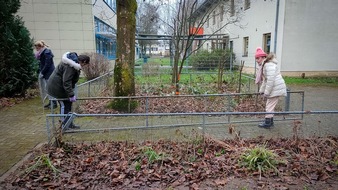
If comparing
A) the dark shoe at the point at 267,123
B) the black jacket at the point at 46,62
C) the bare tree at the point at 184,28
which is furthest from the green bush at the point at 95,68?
the dark shoe at the point at 267,123

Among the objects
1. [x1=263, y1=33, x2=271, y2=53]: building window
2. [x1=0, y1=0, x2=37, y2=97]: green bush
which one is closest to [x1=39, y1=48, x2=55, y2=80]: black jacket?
[x1=0, y1=0, x2=37, y2=97]: green bush

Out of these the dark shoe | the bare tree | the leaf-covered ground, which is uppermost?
the bare tree

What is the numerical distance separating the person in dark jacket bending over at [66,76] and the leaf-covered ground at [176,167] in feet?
4.26

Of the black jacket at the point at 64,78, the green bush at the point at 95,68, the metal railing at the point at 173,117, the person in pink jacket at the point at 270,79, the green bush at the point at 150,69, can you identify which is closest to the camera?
the black jacket at the point at 64,78

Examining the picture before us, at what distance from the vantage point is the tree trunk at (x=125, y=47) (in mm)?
6770

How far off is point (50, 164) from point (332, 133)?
491 centimetres

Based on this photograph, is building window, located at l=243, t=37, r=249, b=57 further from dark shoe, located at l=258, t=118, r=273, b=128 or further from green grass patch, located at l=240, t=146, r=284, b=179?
green grass patch, located at l=240, t=146, r=284, b=179

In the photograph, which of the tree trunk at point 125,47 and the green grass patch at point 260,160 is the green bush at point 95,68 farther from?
the green grass patch at point 260,160

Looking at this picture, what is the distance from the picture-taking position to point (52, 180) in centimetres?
342

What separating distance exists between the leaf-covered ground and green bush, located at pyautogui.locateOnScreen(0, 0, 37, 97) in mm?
6294

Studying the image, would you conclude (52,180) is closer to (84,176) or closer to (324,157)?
(84,176)

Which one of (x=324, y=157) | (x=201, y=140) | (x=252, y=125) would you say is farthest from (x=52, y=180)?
(x=252, y=125)

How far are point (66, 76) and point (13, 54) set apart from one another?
5.70 metres

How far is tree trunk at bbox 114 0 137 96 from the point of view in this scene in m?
6.77
